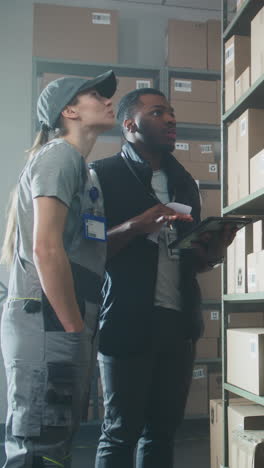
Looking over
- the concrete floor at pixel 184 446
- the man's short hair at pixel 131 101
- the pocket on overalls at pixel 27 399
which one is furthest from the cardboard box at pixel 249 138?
the concrete floor at pixel 184 446

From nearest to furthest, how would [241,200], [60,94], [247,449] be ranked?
[60,94] → [247,449] → [241,200]

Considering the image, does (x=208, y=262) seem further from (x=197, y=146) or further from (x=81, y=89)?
(x=197, y=146)

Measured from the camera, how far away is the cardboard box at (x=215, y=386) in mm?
3176

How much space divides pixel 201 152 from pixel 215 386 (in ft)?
4.90

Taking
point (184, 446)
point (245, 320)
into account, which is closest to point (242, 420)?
point (245, 320)

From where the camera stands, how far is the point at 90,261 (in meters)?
1.15

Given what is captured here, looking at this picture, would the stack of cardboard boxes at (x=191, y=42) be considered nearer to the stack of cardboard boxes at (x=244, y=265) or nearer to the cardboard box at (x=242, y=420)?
the stack of cardboard boxes at (x=244, y=265)

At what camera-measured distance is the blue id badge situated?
1136mm

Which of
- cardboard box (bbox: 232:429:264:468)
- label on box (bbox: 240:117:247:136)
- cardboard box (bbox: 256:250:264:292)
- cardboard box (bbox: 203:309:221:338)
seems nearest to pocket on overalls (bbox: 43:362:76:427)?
cardboard box (bbox: 232:429:264:468)

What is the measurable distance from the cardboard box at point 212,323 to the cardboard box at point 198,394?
212mm

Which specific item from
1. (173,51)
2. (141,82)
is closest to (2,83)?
(141,82)

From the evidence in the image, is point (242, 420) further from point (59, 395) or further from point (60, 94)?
point (60, 94)

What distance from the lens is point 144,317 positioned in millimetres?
1503

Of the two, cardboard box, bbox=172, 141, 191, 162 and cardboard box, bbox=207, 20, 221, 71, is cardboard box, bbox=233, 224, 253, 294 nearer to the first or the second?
cardboard box, bbox=172, 141, 191, 162
